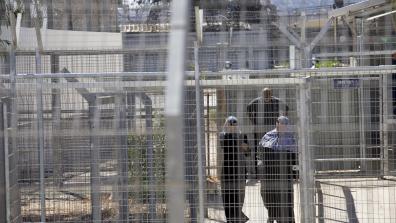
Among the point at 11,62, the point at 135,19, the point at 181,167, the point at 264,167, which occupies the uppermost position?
the point at 135,19

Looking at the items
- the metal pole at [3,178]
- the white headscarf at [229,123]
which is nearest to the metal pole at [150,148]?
the white headscarf at [229,123]

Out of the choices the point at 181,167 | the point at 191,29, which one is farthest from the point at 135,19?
the point at 181,167

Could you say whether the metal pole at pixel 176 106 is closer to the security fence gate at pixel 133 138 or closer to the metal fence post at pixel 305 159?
the security fence gate at pixel 133 138

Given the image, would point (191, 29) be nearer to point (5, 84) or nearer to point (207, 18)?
point (207, 18)

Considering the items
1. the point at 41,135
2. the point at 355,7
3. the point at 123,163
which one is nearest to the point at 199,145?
the point at 123,163

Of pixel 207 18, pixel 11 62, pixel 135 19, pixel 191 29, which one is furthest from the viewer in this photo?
pixel 207 18

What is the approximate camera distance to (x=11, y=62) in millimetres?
6391

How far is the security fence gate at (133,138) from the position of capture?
6.54m

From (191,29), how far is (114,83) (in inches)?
69.7

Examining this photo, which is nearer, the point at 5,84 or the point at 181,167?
the point at 181,167

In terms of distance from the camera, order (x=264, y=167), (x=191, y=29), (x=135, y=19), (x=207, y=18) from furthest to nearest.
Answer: (x=207, y=18), (x=191, y=29), (x=135, y=19), (x=264, y=167)

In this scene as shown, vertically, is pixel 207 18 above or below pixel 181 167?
above

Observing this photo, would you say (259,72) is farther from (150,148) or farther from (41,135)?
(41,135)

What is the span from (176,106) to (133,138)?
4.74 meters
